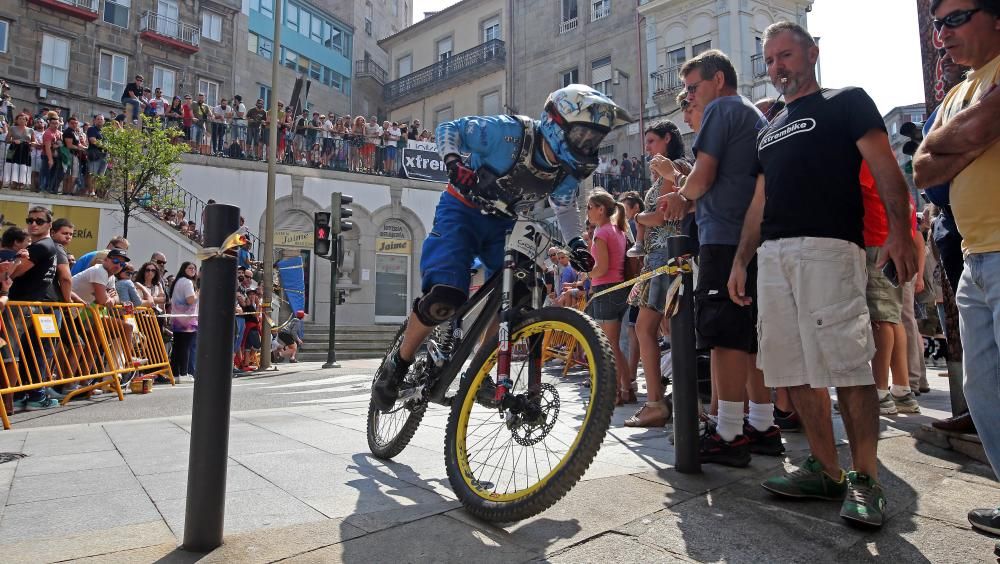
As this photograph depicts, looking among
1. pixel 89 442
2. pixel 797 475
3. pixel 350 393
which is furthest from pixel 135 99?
pixel 797 475

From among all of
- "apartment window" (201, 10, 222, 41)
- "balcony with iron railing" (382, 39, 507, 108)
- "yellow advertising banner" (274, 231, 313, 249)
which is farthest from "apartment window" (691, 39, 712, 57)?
"apartment window" (201, 10, 222, 41)

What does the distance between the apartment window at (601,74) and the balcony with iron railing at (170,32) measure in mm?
18354

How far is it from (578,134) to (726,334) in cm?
127

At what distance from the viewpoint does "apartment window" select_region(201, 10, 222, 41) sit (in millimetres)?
30219

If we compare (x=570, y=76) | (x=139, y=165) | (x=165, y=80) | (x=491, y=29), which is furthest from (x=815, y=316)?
(x=491, y=29)

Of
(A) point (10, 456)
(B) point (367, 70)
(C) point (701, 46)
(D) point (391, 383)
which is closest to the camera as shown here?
(D) point (391, 383)

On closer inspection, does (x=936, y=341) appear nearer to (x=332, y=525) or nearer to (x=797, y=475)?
(x=797, y=475)

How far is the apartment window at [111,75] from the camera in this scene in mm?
27031

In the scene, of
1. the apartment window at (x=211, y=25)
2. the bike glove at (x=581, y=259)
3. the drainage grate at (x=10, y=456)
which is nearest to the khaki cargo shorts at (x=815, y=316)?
the bike glove at (x=581, y=259)

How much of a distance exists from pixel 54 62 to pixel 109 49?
225cm

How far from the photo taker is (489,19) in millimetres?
33656

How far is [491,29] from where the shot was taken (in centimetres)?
3372

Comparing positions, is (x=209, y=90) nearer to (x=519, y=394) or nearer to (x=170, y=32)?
(x=170, y=32)

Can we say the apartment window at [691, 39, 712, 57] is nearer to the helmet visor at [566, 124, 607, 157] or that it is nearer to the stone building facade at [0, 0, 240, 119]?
the stone building facade at [0, 0, 240, 119]
